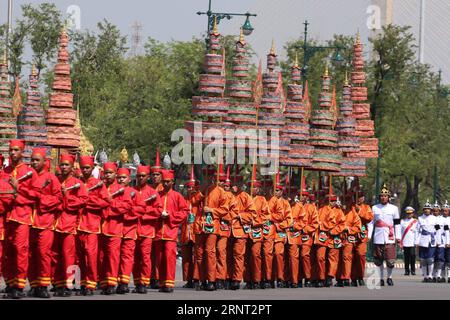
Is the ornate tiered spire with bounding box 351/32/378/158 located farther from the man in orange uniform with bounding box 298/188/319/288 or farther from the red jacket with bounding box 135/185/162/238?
the red jacket with bounding box 135/185/162/238

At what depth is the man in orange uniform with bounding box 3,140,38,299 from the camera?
2433cm

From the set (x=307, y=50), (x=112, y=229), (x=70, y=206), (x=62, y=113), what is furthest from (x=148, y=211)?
(x=307, y=50)

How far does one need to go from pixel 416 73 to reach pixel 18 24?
15832 millimetres

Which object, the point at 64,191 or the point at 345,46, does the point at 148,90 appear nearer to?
the point at 345,46

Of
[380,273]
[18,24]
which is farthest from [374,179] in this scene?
[380,273]

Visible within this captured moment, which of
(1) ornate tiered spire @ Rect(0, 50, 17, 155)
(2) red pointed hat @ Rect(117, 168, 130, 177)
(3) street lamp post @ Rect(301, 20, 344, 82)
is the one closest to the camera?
(2) red pointed hat @ Rect(117, 168, 130, 177)

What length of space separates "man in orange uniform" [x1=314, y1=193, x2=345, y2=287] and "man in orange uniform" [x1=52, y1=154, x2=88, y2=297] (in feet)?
27.4

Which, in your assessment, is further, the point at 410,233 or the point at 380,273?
the point at 410,233

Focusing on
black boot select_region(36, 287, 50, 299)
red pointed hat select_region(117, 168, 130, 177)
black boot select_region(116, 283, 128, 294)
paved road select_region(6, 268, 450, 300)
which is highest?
red pointed hat select_region(117, 168, 130, 177)

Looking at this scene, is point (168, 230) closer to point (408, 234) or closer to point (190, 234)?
point (190, 234)

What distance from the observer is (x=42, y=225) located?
2477 centimetres

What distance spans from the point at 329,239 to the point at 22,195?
10124mm

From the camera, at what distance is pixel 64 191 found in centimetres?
2539

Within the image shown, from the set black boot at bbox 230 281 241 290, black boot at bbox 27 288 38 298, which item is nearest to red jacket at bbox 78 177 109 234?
black boot at bbox 27 288 38 298
